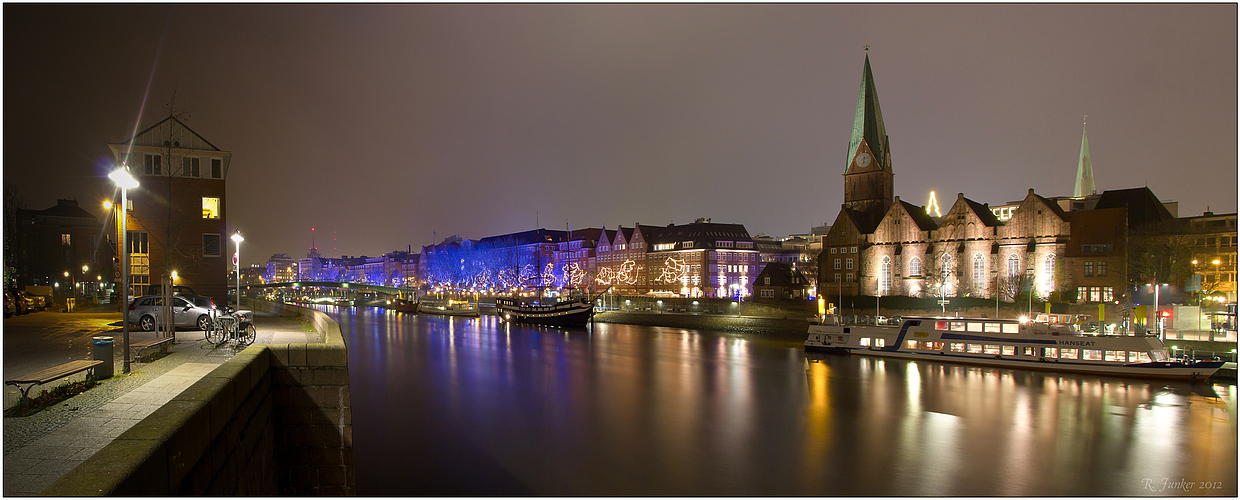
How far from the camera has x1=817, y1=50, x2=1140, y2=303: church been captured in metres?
51.8

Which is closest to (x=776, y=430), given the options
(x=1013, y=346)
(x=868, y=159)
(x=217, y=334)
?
(x=217, y=334)

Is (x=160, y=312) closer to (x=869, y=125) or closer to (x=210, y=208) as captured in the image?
(x=210, y=208)

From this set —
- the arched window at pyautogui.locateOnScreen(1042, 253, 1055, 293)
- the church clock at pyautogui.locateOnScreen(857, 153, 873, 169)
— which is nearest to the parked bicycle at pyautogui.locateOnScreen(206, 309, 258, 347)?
the arched window at pyautogui.locateOnScreen(1042, 253, 1055, 293)

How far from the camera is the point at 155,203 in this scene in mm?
33531

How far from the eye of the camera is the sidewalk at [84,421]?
6672 millimetres

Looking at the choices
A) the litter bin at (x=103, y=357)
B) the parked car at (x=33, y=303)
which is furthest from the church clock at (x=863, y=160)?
the litter bin at (x=103, y=357)

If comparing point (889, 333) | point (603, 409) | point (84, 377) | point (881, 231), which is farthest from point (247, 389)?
point (881, 231)

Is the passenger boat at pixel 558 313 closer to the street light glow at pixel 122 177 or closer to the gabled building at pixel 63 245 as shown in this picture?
the gabled building at pixel 63 245

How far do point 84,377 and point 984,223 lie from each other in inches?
2522

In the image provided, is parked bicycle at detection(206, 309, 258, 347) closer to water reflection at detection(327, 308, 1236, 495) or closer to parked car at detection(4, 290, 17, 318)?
water reflection at detection(327, 308, 1236, 495)

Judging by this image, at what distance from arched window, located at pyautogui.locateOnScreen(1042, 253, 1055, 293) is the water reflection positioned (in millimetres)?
24895

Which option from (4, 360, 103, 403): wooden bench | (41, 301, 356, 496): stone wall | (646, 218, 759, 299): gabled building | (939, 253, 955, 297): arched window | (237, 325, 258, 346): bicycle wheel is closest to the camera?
(41, 301, 356, 496): stone wall

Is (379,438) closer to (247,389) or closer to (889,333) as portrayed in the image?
(247,389)

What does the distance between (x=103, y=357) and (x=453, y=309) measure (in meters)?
→ 75.4
